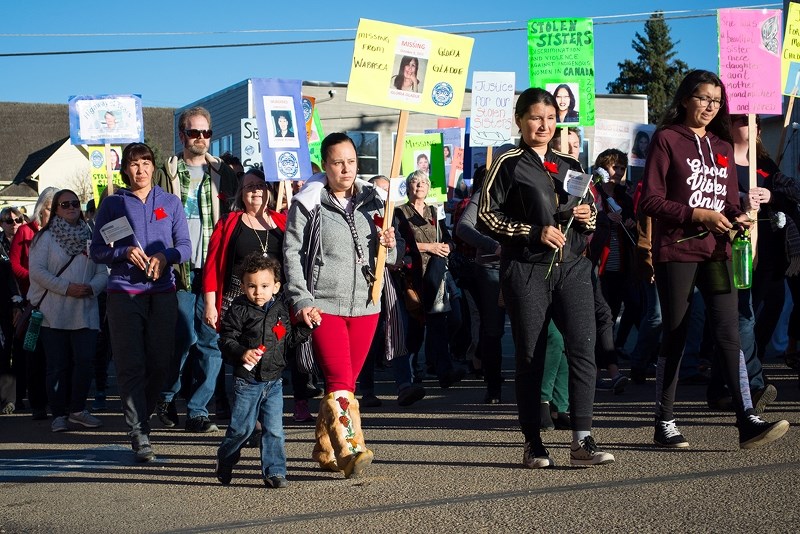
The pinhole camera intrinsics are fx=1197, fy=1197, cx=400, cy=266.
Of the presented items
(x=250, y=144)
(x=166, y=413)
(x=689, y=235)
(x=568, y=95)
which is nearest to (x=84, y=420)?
(x=166, y=413)

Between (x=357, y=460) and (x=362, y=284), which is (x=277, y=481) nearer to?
(x=357, y=460)

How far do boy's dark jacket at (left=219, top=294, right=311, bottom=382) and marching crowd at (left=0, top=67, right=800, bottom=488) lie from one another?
12mm

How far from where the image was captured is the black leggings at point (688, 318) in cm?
680

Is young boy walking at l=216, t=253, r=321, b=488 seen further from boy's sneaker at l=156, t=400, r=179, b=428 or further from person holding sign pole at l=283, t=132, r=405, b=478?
boy's sneaker at l=156, t=400, r=179, b=428

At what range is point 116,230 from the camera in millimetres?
7641

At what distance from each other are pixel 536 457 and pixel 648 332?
14.7 feet

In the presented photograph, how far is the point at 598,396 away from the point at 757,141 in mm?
2554

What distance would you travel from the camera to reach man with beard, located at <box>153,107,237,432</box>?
29.5 feet

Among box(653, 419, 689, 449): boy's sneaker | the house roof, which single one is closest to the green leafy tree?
the house roof

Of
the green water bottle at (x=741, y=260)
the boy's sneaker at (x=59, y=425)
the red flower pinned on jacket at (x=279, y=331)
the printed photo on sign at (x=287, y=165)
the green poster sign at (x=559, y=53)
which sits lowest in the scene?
the boy's sneaker at (x=59, y=425)

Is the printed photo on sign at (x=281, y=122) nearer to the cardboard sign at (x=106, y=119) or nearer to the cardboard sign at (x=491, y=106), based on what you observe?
the cardboard sign at (x=106, y=119)

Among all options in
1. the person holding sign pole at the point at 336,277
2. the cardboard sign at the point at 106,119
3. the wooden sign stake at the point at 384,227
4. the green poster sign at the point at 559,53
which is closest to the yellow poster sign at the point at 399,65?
the wooden sign stake at the point at 384,227

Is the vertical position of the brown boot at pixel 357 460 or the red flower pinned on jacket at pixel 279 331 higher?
the red flower pinned on jacket at pixel 279 331

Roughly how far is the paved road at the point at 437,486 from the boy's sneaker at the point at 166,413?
59 centimetres
